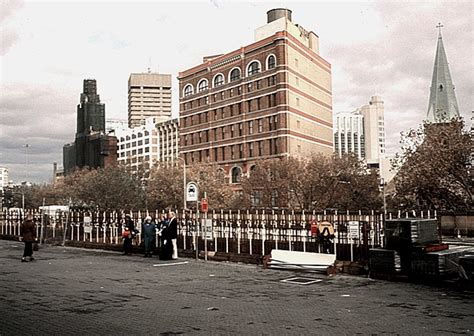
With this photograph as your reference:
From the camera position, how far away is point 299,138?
3410 inches

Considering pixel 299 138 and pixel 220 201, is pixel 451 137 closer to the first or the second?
pixel 220 201

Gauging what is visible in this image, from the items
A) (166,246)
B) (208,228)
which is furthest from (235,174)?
(166,246)

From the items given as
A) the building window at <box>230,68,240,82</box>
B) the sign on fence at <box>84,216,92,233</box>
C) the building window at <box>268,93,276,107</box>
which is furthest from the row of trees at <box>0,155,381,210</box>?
the sign on fence at <box>84,216,92,233</box>

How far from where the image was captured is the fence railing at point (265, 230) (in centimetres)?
1875

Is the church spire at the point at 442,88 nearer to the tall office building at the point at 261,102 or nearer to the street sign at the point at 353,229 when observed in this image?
the tall office building at the point at 261,102

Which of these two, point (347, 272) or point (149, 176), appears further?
point (149, 176)

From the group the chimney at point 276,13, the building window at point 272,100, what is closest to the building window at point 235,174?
the building window at point 272,100

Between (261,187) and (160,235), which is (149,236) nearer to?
(160,235)

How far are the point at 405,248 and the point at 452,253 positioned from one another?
133cm

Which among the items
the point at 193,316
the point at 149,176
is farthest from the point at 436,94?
the point at 193,316

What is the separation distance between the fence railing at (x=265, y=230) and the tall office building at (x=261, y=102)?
54.6m

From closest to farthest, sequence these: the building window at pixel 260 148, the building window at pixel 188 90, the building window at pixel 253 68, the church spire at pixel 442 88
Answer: the building window at pixel 260 148 → the building window at pixel 253 68 → the building window at pixel 188 90 → the church spire at pixel 442 88

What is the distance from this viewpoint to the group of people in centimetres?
2345

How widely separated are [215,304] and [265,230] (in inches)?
403
